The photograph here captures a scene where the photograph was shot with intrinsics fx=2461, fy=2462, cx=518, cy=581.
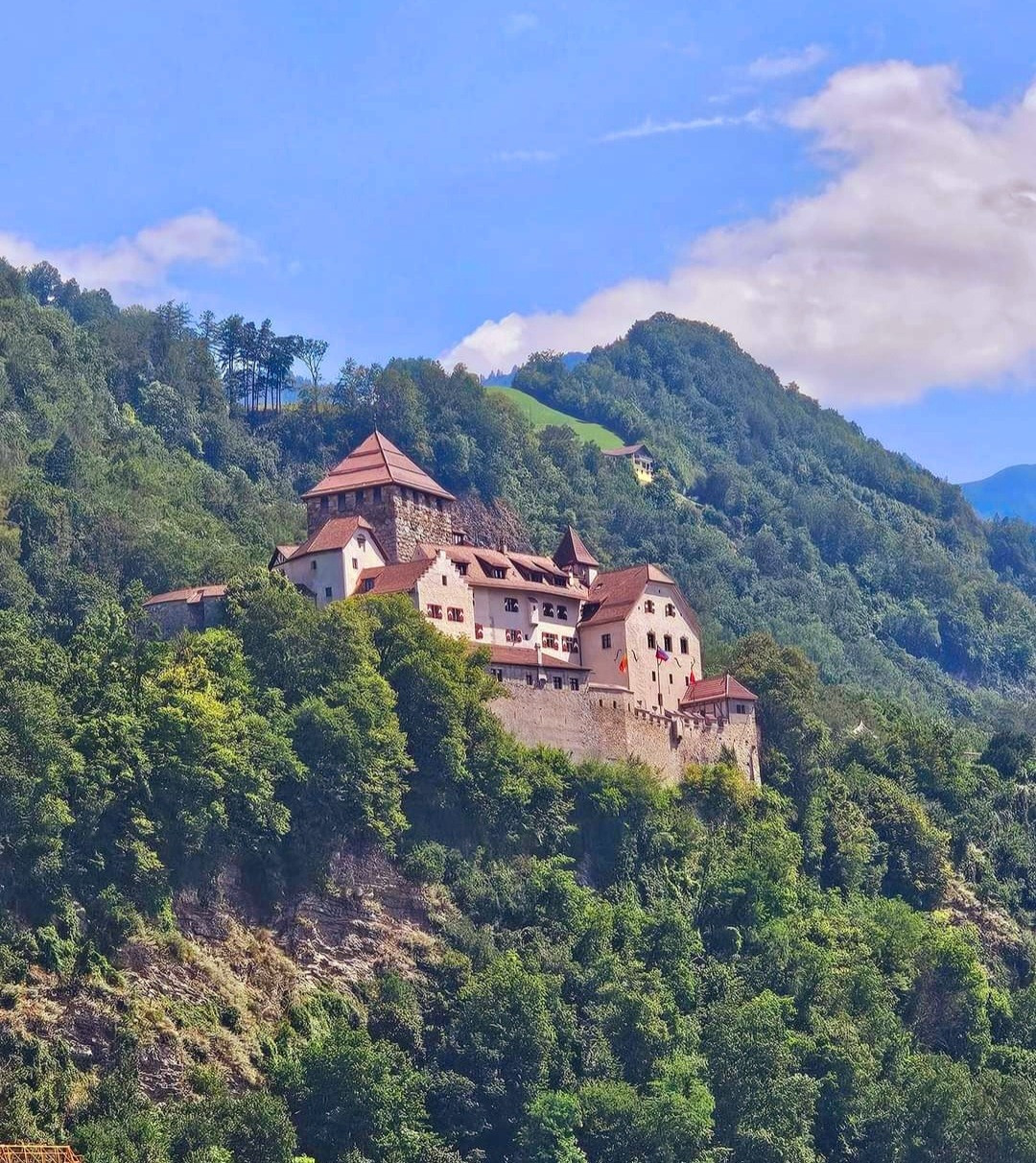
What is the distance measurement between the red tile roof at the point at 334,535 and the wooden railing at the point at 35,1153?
3139 centimetres

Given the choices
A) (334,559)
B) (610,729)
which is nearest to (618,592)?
(610,729)

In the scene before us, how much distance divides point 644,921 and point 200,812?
18.6 m

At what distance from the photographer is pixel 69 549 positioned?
102 metres

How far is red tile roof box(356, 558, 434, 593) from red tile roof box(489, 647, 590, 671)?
3802 millimetres

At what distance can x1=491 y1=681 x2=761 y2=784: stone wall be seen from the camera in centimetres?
8719

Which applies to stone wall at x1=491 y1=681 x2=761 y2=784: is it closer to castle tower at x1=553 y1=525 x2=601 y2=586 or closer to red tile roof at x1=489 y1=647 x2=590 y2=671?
red tile roof at x1=489 y1=647 x2=590 y2=671

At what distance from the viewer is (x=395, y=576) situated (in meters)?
89.7

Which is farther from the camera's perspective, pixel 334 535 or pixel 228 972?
pixel 334 535

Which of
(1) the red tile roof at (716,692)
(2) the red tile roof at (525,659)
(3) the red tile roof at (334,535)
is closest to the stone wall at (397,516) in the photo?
(3) the red tile roof at (334,535)

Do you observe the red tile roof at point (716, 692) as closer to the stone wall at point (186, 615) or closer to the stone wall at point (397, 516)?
the stone wall at point (397, 516)

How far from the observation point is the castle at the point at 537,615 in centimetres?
8844

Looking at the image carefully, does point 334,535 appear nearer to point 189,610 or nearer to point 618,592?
point 189,610

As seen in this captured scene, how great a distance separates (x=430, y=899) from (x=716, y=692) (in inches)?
741

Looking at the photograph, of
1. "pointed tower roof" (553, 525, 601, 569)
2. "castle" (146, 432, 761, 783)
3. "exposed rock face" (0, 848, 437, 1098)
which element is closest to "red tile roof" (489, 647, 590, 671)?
"castle" (146, 432, 761, 783)
